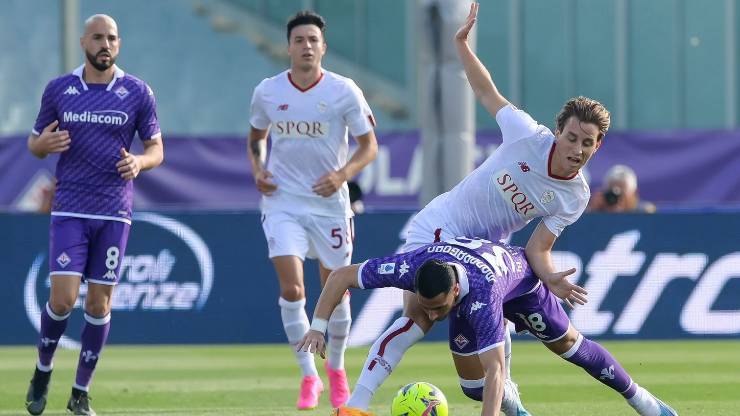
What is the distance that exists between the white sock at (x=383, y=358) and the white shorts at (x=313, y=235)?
219cm

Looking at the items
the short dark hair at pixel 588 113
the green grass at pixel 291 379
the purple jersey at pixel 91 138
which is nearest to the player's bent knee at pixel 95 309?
the purple jersey at pixel 91 138

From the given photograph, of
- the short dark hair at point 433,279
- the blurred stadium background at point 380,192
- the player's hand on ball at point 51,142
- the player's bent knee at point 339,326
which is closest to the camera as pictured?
the short dark hair at point 433,279

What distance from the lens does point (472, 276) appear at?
7.81m

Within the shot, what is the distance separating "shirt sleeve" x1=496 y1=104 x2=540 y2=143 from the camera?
8.67 m

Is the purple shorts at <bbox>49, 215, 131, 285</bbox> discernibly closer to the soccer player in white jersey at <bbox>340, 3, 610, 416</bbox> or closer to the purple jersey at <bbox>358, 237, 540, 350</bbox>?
the soccer player in white jersey at <bbox>340, 3, 610, 416</bbox>

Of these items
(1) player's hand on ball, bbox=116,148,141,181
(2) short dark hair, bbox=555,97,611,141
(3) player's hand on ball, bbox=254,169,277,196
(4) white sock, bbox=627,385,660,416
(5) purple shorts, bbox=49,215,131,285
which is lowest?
(4) white sock, bbox=627,385,660,416

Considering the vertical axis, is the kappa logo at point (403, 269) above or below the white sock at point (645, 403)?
above

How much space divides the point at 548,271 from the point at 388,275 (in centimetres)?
101

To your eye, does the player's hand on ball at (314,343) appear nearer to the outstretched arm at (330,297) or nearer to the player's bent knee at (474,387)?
the outstretched arm at (330,297)

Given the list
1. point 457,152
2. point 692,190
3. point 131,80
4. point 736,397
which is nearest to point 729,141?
point 692,190

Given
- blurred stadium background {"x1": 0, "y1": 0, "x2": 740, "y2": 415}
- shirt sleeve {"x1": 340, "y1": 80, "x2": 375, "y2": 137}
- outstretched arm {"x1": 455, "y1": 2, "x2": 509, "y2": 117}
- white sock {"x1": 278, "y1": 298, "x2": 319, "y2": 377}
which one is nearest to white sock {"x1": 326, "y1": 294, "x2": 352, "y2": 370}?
white sock {"x1": 278, "y1": 298, "x2": 319, "y2": 377}

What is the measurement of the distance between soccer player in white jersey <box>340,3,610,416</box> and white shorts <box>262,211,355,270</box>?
1723 mm

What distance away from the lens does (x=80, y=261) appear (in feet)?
31.3

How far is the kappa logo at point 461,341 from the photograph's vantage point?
8133 millimetres
